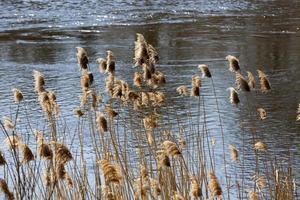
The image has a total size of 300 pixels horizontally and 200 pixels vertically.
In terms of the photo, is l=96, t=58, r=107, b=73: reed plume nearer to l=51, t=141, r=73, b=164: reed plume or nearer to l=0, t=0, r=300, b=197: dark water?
l=51, t=141, r=73, b=164: reed plume

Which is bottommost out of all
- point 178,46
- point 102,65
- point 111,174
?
point 111,174

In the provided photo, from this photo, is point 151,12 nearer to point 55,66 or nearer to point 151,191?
point 55,66

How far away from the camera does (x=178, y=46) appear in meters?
14.1

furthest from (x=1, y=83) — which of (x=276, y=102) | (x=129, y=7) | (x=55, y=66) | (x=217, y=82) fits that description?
(x=129, y=7)

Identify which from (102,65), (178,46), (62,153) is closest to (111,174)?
(62,153)

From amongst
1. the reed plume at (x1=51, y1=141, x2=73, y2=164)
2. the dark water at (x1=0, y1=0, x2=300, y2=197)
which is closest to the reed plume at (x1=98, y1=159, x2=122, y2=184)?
the reed plume at (x1=51, y1=141, x2=73, y2=164)

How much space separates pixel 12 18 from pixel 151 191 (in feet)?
46.2

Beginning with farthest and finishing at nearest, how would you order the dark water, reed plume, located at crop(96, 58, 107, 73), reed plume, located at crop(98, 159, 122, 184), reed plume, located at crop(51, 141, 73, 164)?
the dark water
reed plume, located at crop(96, 58, 107, 73)
reed plume, located at crop(51, 141, 73, 164)
reed plume, located at crop(98, 159, 122, 184)

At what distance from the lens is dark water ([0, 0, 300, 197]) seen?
905 cm

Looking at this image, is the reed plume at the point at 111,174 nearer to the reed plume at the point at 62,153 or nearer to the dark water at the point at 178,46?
the reed plume at the point at 62,153

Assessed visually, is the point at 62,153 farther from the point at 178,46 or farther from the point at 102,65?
the point at 178,46

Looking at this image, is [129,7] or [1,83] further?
[129,7]

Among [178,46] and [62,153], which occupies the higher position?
[178,46]

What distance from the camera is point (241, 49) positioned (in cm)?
1348
